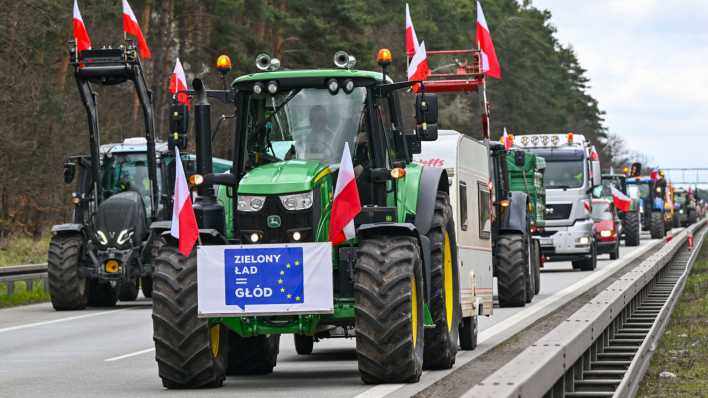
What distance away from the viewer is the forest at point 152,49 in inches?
1706

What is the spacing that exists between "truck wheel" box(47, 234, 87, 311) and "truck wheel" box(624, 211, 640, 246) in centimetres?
3690

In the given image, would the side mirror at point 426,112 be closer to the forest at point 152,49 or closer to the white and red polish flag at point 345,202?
the white and red polish flag at point 345,202

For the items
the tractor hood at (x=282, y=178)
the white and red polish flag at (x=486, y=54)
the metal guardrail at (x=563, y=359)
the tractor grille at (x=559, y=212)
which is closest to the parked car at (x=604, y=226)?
the tractor grille at (x=559, y=212)

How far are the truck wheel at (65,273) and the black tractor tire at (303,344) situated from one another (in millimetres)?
10493

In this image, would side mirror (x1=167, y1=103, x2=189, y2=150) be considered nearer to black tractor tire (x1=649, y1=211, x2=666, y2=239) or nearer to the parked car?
the parked car

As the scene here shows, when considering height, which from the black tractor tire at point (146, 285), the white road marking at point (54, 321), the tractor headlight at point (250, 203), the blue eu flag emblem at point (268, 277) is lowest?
the white road marking at point (54, 321)

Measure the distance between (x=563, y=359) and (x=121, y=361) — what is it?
286 inches

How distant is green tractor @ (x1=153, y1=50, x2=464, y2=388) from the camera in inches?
505

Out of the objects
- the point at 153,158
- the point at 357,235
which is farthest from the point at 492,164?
the point at 357,235

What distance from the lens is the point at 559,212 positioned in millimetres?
39281

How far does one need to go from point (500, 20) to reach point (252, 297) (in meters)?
98.8

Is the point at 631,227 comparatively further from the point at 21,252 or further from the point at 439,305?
the point at 439,305

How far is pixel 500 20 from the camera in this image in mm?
110250

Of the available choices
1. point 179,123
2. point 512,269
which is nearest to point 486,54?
point 512,269
